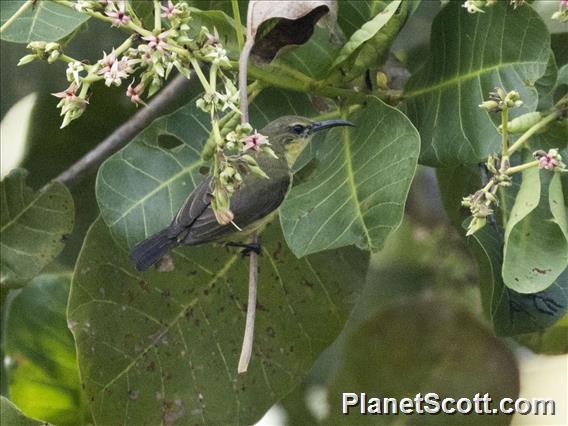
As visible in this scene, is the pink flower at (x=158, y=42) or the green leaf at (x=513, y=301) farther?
the green leaf at (x=513, y=301)

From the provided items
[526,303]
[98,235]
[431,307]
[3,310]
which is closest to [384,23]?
[526,303]

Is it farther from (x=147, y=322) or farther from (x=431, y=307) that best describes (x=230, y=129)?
(x=431, y=307)

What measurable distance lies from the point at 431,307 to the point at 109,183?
0.69m

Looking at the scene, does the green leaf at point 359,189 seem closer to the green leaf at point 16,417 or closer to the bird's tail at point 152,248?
the bird's tail at point 152,248

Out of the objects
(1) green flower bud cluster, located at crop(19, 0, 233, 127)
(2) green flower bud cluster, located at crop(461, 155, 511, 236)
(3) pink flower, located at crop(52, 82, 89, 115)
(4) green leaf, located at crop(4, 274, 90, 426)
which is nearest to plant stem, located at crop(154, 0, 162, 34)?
(1) green flower bud cluster, located at crop(19, 0, 233, 127)

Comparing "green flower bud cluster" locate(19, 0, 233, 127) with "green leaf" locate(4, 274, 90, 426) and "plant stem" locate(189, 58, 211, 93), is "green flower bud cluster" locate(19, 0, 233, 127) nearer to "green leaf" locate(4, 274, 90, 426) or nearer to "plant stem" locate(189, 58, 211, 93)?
"plant stem" locate(189, 58, 211, 93)

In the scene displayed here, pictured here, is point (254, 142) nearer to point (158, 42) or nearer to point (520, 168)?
point (158, 42)

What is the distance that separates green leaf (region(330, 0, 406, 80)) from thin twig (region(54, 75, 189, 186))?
0.53 m

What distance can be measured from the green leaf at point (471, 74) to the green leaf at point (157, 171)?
0.19m

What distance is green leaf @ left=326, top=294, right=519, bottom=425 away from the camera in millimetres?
1629

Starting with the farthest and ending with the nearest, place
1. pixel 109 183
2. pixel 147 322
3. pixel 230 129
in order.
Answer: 1. pixel 147 322
2. pixel 109 183
3. pixel 230 129

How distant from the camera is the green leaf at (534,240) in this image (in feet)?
3.75

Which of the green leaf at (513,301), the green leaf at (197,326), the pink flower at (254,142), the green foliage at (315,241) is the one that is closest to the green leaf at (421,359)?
the green foliage at (315,241)

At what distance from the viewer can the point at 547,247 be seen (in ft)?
3.83
